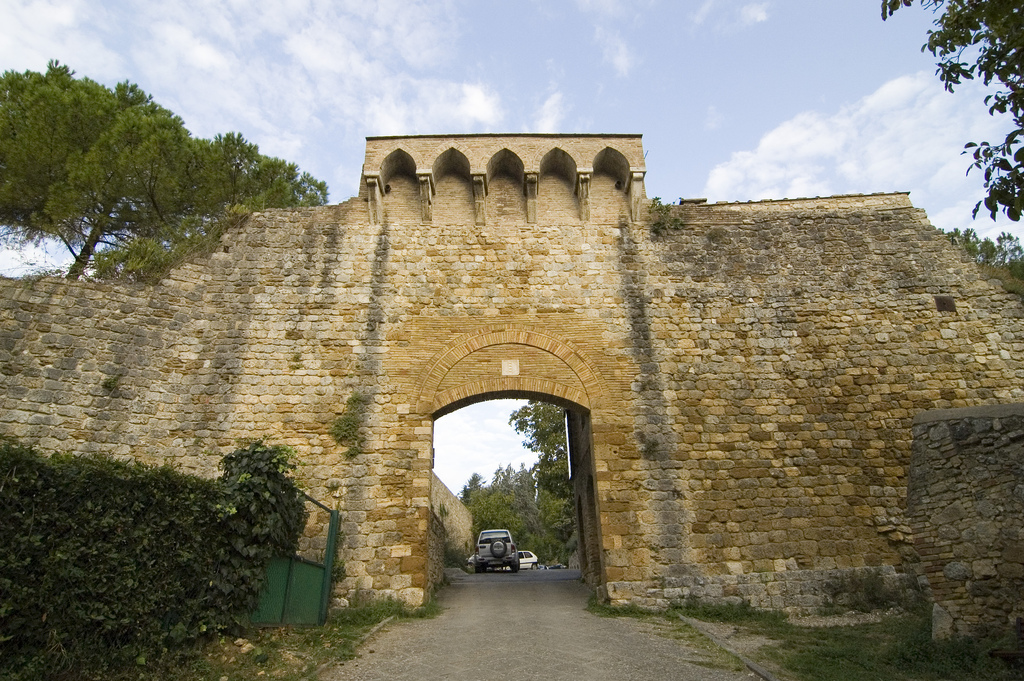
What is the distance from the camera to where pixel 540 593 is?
9469mm

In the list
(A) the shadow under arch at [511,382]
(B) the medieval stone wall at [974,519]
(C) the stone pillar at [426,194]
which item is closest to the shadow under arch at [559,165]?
(C) the stone pillar at [426,194]

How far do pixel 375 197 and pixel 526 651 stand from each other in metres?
7.31

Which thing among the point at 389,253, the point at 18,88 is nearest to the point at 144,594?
the point at 389,253

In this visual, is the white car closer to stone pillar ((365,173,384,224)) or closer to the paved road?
the paved road

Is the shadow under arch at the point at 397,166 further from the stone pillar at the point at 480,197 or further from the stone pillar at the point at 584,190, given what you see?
the stone pillar at the point at 584,190

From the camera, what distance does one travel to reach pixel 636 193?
10.0 meters

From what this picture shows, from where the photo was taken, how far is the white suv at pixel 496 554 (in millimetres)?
15414

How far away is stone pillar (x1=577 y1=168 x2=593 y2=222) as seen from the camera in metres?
9.92

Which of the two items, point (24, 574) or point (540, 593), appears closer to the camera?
point (24, 574)

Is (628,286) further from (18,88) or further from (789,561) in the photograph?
(18,88)

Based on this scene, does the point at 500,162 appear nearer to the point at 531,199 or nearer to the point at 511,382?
the point at 531,199

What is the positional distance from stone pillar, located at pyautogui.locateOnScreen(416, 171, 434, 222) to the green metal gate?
513cm

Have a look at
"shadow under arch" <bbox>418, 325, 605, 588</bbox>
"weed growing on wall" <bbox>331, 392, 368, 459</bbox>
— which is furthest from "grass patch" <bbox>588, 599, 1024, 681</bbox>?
"weed growing on wall" <bbox>331, 392, 368, 459</bbox>

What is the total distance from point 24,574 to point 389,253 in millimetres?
6485
